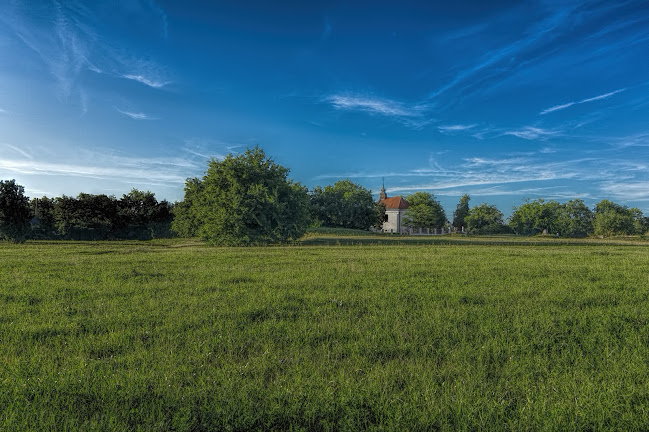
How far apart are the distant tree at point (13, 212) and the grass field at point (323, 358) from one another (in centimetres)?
3415

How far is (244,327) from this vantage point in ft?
21.8

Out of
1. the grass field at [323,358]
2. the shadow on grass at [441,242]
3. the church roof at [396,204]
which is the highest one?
the church roof at [396,204]

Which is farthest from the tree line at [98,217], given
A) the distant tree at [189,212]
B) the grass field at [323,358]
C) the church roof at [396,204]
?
the church roof at [396,204]

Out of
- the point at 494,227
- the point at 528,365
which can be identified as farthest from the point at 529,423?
the point at 494,227

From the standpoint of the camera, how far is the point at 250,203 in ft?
106

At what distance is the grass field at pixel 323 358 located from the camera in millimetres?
3848

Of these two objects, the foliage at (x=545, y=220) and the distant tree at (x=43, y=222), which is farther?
the foliage at (x=545, y=220)

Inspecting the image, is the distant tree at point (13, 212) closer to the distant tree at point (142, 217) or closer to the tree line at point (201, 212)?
the tree line at point (201, 212)

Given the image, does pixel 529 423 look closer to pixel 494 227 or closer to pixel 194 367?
pixel 194 367

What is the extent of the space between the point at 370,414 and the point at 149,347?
12.4 ft

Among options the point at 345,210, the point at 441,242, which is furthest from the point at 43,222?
the point at 345,210

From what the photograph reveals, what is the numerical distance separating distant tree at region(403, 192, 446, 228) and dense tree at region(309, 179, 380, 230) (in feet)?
58.4

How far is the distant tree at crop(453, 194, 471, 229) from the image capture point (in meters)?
127

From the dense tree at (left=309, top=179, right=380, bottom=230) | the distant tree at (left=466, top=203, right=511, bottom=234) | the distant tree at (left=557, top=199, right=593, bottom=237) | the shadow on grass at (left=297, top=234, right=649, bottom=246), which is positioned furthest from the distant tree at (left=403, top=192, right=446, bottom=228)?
the shadow on grass at (left=297, top=234, right=649, bottom=246)
